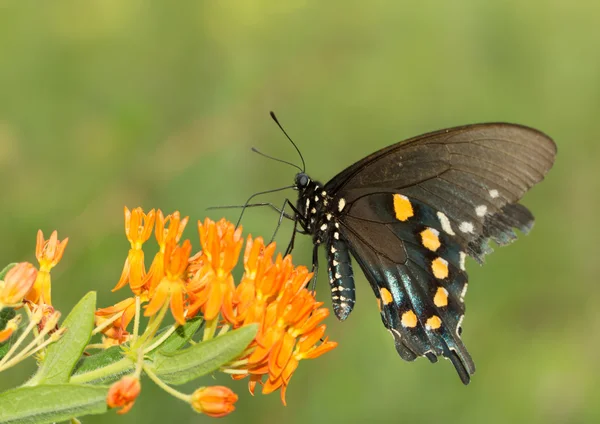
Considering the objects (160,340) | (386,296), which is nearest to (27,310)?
(160,340)

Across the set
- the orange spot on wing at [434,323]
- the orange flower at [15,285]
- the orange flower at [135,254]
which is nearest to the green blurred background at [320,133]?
the orange spot on wing at [434,323]

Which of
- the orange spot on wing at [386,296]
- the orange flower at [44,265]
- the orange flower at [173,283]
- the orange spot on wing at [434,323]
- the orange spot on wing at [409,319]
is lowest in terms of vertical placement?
the orange flower at [173,283]

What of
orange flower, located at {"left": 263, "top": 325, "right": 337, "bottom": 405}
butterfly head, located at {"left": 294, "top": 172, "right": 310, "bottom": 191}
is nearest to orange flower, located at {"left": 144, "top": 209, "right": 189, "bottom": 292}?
orange flower, located at {"left": 263, "top": 325, "right": 337, "bottom": 405}

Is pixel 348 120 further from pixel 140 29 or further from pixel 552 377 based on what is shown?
pixel 552 377

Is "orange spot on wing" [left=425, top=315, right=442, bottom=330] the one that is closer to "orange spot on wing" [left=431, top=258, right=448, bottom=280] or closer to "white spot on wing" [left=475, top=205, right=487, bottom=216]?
"orange spot on wing" [left=431, top=258, right=448, bottom=280]

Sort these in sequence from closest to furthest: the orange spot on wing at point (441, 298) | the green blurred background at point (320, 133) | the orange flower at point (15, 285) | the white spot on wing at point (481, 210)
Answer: the orange flower at point (15, 285)
the white spot on wing at point (481, 210)
the orange spot on wing at point (441, 298)
the green blurred background at point (320, 133)

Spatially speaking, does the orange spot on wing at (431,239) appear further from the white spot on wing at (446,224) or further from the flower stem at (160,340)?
the flower stem at (160,340)

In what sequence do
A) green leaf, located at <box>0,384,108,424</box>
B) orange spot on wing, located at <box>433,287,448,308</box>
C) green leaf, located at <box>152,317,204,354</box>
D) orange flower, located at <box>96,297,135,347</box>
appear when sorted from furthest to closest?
orange spot on wing, located at <box>433,287,448,308</box> → orange flower, located at <box>96,297,135,347</box> → green leaf, located at <box>152,317,204,354</box> → green leaf, located at <box>0,384,108,424</box>
